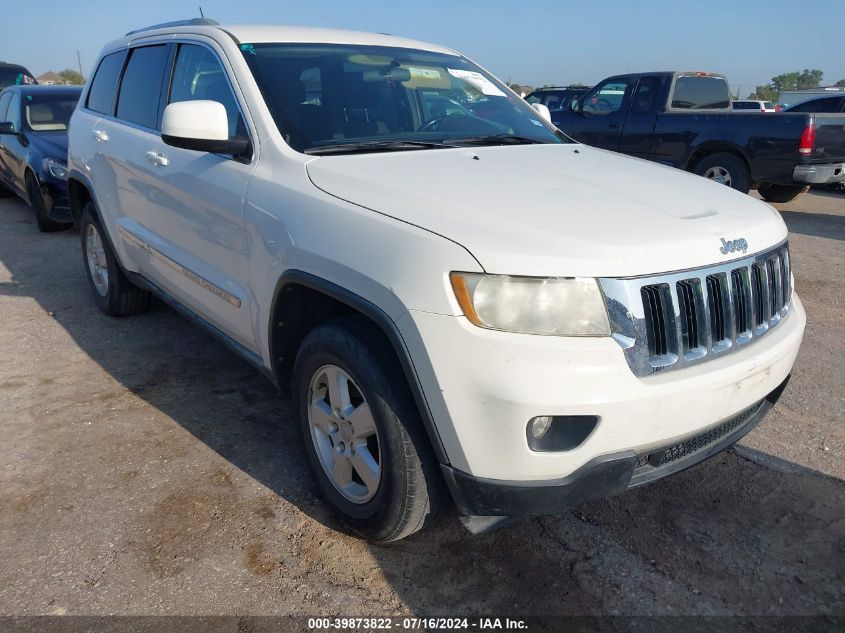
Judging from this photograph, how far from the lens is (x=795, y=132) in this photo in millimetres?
8625

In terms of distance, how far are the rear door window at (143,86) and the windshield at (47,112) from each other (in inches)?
192

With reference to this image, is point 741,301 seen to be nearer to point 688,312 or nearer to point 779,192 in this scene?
A: point 688,312

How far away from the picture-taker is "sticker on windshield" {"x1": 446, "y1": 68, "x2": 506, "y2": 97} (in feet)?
12.7

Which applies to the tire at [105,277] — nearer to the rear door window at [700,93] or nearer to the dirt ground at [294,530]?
the dirt ground at [294,530]

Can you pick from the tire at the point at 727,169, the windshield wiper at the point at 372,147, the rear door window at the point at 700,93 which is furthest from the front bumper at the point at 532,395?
the rear door window at the point at 700,93

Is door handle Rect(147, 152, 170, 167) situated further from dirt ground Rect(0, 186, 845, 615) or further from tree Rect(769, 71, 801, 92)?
tree Rect(769, 71, 801, 92)

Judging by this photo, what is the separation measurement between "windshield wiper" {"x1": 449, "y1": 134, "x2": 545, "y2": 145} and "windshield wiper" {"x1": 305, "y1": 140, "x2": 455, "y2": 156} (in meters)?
0.13

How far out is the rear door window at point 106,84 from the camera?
466cm

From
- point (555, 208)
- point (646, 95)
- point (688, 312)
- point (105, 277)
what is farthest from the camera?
point (646, 95)

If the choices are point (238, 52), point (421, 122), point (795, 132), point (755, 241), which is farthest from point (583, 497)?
point (795, 132)

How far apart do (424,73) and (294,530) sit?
92.0 inches

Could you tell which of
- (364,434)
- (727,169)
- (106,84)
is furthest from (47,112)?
(727,169)

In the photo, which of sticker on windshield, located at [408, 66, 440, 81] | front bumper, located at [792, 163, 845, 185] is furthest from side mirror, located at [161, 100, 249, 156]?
front bumper, located at [792, 163, 845, 185]

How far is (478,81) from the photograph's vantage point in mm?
3930
